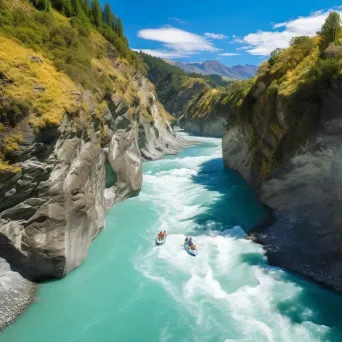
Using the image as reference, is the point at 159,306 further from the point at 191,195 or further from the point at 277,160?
the point at 191,195

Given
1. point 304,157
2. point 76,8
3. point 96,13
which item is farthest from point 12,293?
point 96,13

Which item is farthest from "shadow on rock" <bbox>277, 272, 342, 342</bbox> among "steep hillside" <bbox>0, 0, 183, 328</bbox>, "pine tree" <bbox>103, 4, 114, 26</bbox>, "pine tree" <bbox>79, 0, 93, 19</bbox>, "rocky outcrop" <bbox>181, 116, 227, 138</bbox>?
"rocky outcrop" <bbox>181, 116, 227, 138</bbox>

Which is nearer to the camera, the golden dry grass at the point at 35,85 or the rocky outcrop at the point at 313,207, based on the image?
the golden dry grass at the point at 35,85

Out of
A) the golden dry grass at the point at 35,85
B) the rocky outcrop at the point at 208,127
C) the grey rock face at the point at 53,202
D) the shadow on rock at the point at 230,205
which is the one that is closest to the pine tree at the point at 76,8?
the golden dry grass at the point at 35,85

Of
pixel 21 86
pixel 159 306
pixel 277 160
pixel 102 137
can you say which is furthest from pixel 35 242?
pixel 277 160

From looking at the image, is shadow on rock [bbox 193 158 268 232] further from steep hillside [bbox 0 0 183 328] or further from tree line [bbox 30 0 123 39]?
tree line [bbox 30 0 123 39]

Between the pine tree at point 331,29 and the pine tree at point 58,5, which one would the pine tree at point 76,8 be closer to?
the pine tree at point 58,5
